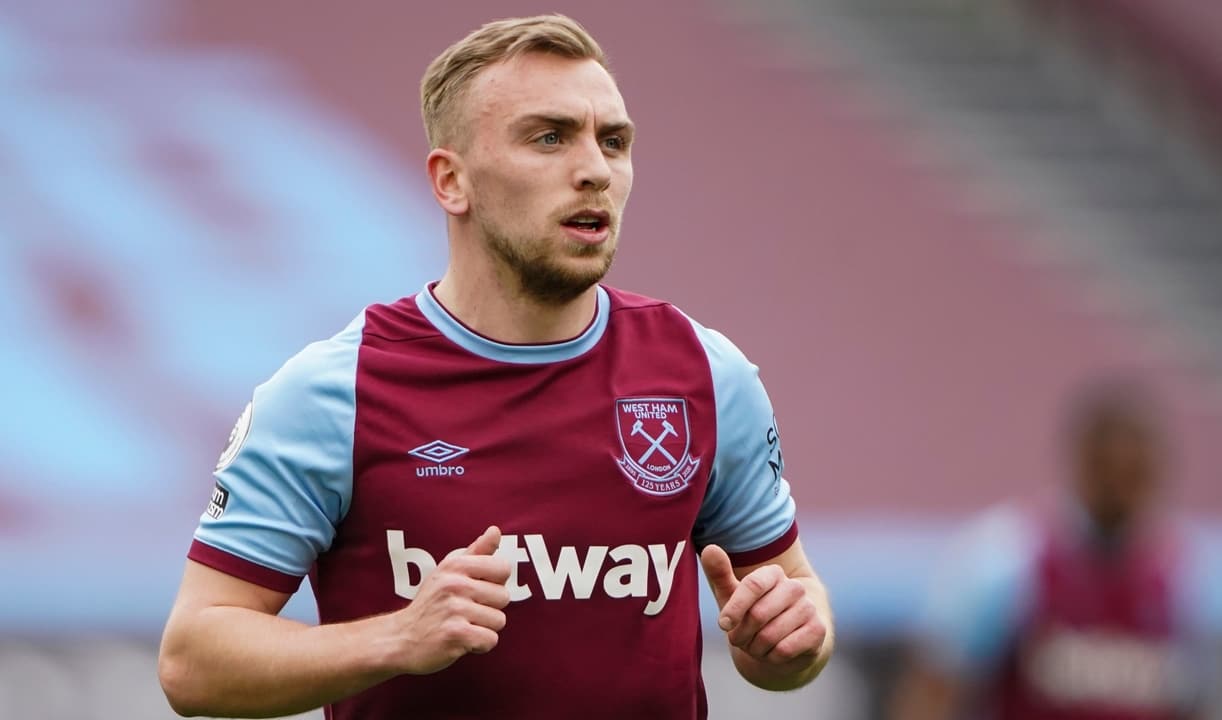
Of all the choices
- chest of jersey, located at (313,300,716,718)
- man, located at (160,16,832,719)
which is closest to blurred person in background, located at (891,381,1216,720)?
man, located at (160,16,832,719)

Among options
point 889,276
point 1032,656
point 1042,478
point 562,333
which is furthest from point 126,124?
point 562,333

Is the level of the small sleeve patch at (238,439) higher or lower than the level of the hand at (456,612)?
higher

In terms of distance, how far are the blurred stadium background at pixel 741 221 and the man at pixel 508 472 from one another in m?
6.39

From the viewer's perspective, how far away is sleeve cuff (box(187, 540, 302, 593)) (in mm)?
3230

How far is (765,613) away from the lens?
3.14 m

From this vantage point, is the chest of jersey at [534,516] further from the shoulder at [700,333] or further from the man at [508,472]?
the shoulder at [700,333]

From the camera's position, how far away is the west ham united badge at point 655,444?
339 cm

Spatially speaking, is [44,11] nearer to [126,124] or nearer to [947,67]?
[126,124]

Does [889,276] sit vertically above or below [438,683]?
above

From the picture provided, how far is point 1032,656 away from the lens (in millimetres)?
6113

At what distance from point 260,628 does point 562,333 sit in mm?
728

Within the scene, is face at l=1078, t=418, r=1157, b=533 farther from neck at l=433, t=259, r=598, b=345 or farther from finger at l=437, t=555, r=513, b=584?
finger at l=437, t=555, r=513, b=584

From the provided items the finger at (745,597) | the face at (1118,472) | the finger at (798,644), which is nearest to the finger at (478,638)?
the finger at (745,597)

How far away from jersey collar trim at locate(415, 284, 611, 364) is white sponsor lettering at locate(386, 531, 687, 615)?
32cm
